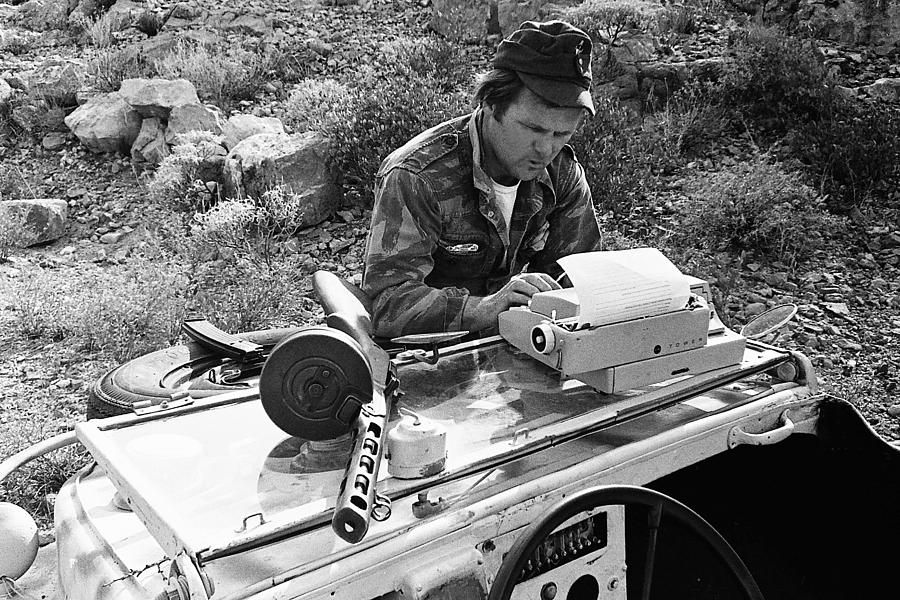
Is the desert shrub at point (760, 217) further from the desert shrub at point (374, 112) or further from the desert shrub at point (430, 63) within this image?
the desert shrub at point (430, 63)

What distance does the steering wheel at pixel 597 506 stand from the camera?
60.1 inches

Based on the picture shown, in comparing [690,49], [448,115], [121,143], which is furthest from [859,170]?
[121,143]

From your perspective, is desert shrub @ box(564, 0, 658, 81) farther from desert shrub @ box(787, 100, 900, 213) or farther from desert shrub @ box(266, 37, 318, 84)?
desert shrub @ box(266, 37, 318, 84)

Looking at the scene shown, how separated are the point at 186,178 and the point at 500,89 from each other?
15.4 ft

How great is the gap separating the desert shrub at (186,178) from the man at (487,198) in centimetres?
411

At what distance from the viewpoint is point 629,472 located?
189 cm

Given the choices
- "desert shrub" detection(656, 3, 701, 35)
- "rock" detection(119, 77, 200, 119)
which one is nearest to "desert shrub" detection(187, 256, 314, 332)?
"rock" detection(119, 77, 200, 119)

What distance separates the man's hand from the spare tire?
0.77m

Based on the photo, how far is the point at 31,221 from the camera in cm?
682

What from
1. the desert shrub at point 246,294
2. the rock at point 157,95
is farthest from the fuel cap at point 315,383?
the rock at point 157,95

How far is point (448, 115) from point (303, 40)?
3.65m

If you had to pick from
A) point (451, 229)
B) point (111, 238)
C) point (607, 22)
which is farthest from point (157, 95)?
point (451, 229)

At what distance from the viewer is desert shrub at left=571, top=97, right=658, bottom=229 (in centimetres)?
640

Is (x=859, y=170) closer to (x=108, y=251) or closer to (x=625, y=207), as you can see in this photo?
(x=625, y=207)
